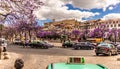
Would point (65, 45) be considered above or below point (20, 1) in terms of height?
below

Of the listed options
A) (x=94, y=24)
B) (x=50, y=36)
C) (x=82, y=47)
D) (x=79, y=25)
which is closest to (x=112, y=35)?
(x=50, y=36)

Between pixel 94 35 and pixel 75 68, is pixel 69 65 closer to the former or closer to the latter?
pixel 75 68

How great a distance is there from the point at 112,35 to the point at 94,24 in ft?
128

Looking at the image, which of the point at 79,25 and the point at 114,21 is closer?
the point at 114,21

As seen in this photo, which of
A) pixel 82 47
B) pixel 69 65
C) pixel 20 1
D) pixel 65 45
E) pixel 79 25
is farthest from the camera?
pixel 79 25

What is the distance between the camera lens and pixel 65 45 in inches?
2633

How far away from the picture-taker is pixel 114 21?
160375mm

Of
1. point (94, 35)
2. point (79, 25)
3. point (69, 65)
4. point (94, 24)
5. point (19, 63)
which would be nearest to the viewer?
point (69, 65)

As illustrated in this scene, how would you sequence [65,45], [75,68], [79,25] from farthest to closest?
[79,25], [65,45], [75,68]

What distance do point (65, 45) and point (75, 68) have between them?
200 feet

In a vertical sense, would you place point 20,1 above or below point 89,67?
above

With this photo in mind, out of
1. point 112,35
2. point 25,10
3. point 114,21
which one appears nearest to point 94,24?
point 114,21

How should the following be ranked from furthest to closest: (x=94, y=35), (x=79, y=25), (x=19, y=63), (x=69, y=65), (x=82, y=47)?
1. (x=79, y=25)
2. (x=94, y=35)
3. (x=82, y=47)
4. (x=19, y=63)
5. (x=69, y=65)

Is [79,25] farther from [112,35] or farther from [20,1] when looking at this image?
[20,1]
